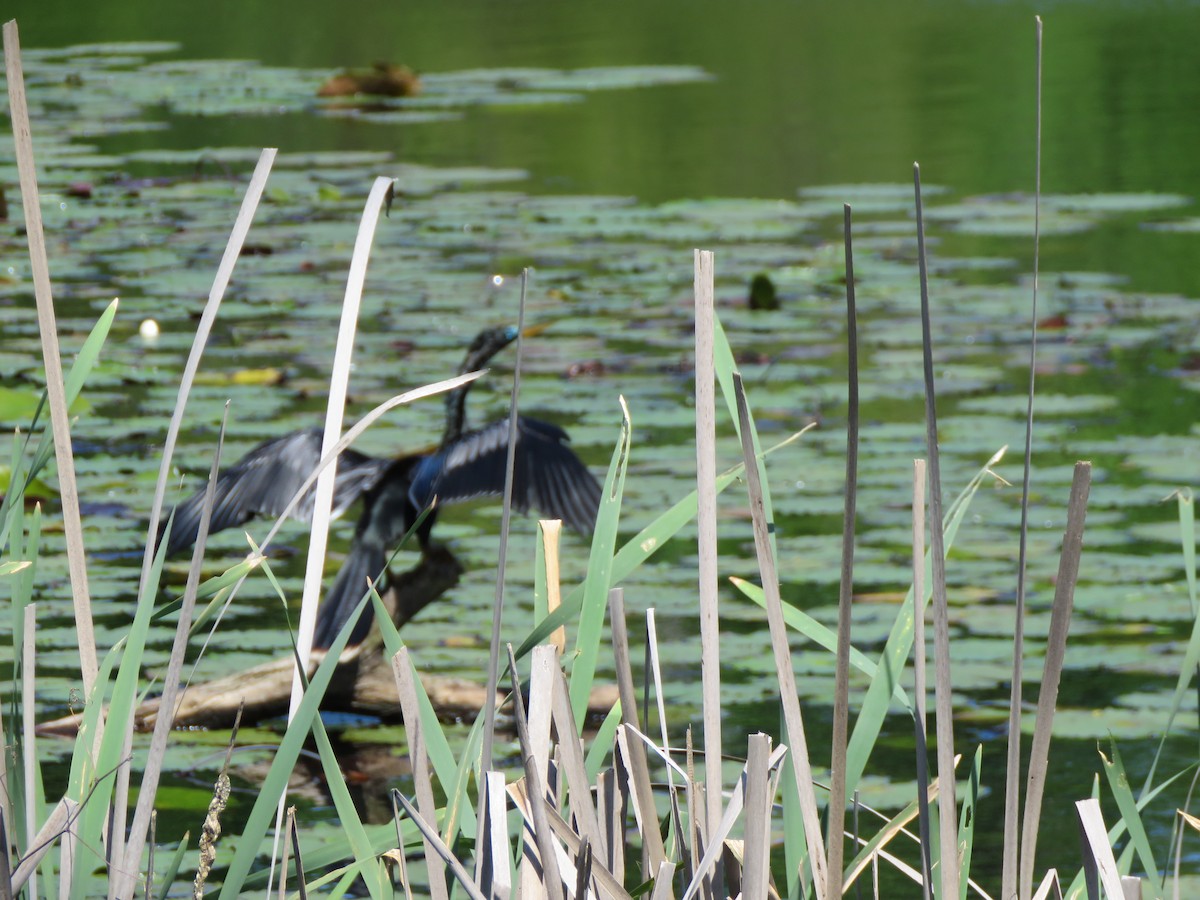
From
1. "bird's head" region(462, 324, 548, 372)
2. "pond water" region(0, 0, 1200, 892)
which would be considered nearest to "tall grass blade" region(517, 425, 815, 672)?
"pond water" region(0, 0, 1200, 892)

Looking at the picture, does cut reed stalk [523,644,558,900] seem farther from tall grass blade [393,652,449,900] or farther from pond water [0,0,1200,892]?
pond water [0,0,1200,892]

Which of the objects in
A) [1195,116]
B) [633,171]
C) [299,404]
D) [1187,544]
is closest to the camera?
[1187,544]

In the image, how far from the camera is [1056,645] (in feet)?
3.74

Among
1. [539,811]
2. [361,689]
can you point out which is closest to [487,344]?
[361,689]

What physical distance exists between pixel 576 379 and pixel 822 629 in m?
2.89

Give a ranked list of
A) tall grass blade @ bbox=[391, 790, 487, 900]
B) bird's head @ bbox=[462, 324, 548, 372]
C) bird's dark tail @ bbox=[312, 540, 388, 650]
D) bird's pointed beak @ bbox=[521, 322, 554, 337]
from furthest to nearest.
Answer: bird's pointed beak @ bbox=[521, 322, 554, 337] < bird's head @ bbox=[462, 324, 548, 372] < bird's dark tail @ bbox=[312, 540, 388, 650] < tall grass blade @ bbox=[391, 790, 487, 900]

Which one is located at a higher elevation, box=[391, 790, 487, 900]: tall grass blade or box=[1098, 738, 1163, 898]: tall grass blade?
box=[391, 790, 487, 900]: tall grass blade

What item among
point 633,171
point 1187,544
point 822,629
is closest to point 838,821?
point 822,629

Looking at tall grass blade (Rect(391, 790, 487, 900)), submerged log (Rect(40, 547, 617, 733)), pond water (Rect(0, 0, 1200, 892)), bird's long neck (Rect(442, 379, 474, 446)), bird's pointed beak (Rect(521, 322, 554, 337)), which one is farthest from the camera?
bird's pointed beak (Rect(521, 322, 554, 337))

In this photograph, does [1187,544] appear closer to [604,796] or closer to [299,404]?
[604,796]

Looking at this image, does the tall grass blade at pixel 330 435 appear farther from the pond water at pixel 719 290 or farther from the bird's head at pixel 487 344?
the bird's head at pixel 487 344

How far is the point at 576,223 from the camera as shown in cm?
596

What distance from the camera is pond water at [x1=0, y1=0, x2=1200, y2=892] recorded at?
279 centimetres

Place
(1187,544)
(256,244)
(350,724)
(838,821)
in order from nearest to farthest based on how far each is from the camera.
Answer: (838,821)
(1187,544)
(350,724)
(256,244)
